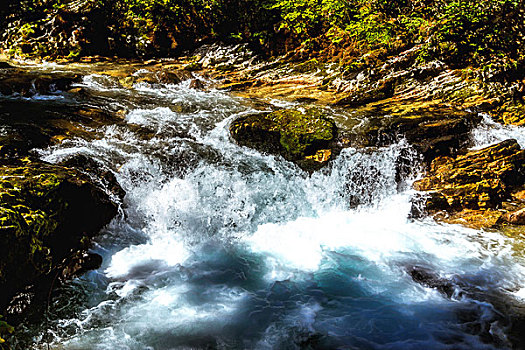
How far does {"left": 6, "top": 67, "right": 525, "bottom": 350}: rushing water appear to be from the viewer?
14.6 ft

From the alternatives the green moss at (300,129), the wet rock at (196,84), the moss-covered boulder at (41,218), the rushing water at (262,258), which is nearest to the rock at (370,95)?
the green moss at (300,129)

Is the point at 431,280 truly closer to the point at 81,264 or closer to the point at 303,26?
the point at 81,264

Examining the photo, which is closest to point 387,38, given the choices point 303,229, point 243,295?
point 303,229

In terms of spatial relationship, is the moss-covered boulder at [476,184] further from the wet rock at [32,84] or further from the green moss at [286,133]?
the wet rock at [32,84]

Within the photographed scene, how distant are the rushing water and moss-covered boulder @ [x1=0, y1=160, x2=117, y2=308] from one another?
19.4 inches

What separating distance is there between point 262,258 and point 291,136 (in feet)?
9.70

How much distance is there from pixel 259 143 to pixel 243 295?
3.70 m

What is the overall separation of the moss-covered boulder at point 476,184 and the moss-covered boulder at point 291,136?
7.31 ft

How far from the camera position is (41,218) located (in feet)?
14.9

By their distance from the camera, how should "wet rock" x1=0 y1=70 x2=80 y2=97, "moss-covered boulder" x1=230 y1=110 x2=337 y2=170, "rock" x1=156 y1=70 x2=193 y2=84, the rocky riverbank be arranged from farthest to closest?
"rock" x1=156 y1=70 x2=193 y2=84, "wet rock" x1=0 y1=70 x2=80 y2=97, "moss-covered boulder" x1=230 y1=110 x2=337 y2=170, the rocky riverbank

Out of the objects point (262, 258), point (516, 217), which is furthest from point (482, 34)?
point (262, 258)

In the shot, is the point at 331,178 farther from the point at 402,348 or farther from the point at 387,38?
the point at 387,38

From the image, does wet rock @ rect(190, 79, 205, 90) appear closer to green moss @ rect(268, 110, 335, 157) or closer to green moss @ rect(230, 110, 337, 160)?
green moss @ rect(230, 110, 337, 160)

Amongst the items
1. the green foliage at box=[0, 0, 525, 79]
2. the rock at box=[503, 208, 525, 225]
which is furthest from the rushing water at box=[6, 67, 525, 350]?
the green foliage at box=[0, 0, 525, 79]
